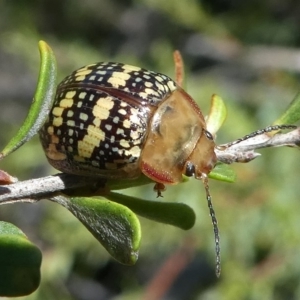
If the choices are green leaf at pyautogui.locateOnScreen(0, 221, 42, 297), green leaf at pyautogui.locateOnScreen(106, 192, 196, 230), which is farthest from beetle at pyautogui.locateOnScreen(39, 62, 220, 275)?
green leaf at pyautogui.locateOnScreen(0, 221, 42, 297)

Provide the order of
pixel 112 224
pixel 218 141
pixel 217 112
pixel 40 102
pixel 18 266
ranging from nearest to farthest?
pixel 18 266 < pixel 112 224 < pixel 40 102 < pixel 217 112 < pixel 218 141

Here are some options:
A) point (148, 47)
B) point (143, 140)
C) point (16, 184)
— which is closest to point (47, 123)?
point (143, 140)

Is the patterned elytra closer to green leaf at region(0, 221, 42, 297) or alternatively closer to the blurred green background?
green leaf at region(0, 221, 42, 297)

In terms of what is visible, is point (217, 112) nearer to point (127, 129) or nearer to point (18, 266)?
point (127, 129)

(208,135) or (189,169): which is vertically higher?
(208,135)

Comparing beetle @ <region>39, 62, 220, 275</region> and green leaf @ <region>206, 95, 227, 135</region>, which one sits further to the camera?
beetle @ <region>39, 62, 220, 275</region>

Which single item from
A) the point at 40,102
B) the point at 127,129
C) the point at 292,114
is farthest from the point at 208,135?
the point at 40,102
